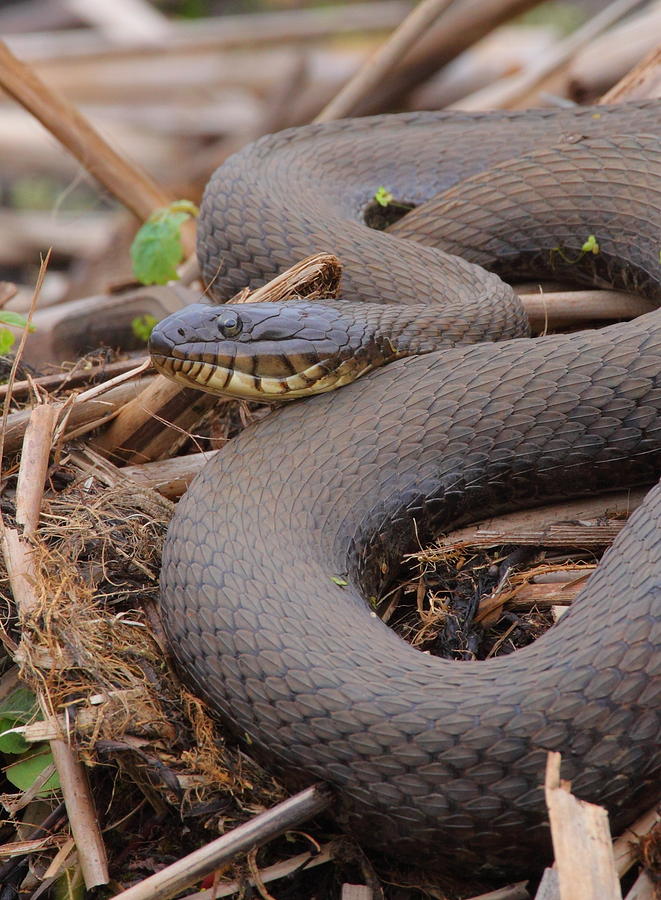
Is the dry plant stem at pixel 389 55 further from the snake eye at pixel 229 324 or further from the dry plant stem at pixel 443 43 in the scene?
the snake eye at pixel 229 324

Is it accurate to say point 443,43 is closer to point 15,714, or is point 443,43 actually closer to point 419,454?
point 419,454

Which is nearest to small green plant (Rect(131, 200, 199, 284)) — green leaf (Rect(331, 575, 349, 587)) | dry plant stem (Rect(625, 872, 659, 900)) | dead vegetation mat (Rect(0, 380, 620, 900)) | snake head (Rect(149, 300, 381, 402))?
snake head (Rect(149, 300, 381, 402))

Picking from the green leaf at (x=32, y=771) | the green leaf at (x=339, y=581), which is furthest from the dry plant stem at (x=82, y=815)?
the green leaf at (x=339, y=581)

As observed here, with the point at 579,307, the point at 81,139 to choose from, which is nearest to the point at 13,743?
the point at 579,307

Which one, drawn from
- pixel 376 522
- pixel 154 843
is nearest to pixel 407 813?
pixel 154 843

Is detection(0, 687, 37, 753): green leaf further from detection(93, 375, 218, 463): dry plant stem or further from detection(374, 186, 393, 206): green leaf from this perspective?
detection(374, 186, 393, 206): green leaf

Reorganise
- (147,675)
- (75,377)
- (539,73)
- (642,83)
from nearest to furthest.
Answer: (147,675) → (75,377) → (642,83) → (539,73)
